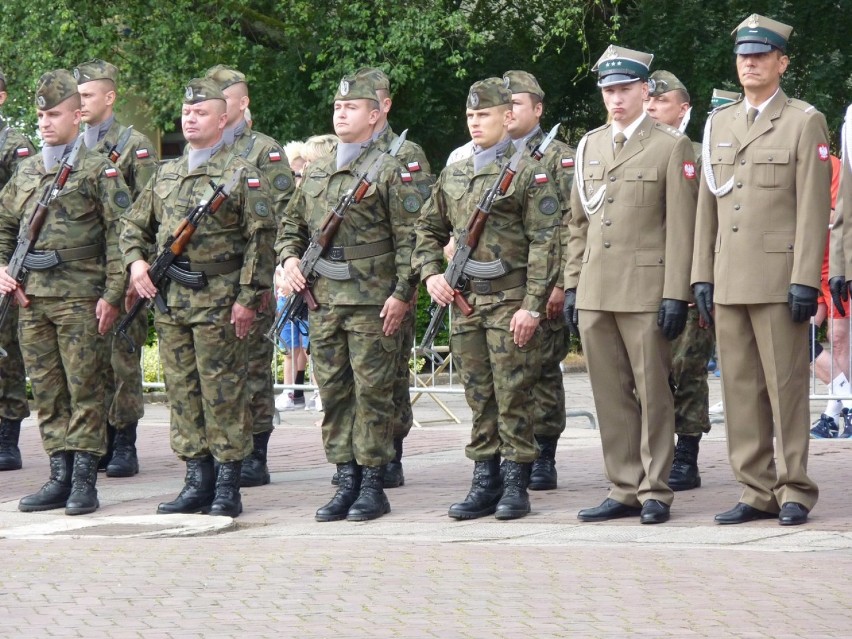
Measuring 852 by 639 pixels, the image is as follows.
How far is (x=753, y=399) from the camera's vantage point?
8234 mm

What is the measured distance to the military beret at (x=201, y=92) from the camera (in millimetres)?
8922

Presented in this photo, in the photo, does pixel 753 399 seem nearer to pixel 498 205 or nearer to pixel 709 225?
pixel 709 225

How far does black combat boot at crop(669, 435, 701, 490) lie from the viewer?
9.61 meters

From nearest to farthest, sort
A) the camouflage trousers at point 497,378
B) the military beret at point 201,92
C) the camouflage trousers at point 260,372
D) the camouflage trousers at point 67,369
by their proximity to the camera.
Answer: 1. the camouflage trousers at point 497,378
2. the military beret at point 201,92
3. the camouflage trousers at point 67,369
4. the camouflage trousers at point 260,372

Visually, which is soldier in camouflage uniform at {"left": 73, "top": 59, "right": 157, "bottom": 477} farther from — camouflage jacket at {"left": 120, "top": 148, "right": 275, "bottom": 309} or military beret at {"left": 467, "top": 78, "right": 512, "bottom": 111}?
military beret at {"left": 467, "top": 78, "right": 512, "bottom": 111}

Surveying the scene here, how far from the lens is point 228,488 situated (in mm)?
9016

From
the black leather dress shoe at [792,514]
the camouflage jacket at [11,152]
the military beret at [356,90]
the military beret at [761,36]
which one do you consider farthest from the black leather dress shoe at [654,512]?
the camouflage jacket at [11,152]

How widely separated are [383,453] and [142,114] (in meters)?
14.4

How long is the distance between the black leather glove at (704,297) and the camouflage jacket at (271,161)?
3080 mm

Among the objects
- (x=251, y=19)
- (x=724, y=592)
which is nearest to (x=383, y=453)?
(x=724, y=592)

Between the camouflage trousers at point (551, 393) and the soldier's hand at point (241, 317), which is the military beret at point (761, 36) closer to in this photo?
the camouflage trousers at point (551, 393)

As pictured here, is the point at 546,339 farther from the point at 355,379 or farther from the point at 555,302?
the point at 355,379

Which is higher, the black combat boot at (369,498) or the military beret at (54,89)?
the military beret at (54,89)

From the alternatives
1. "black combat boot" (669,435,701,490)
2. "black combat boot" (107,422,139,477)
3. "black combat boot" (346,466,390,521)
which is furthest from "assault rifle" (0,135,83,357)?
"black combat boot" (669,435,701,490)
